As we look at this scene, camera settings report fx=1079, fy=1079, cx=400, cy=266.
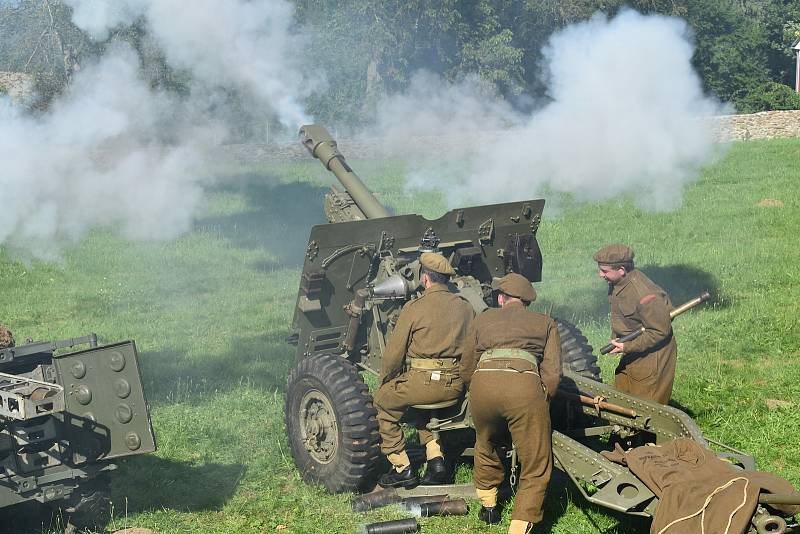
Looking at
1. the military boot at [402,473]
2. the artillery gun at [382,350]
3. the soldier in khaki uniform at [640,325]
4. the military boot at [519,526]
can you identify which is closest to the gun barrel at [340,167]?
the artillery gun at [382,350]

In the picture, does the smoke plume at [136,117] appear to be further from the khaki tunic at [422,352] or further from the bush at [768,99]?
the bush at [768,99]

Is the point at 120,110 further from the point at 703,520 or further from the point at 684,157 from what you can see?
the point at 703,520

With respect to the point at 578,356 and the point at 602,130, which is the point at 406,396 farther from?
the point at 602,130

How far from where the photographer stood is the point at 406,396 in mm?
7812

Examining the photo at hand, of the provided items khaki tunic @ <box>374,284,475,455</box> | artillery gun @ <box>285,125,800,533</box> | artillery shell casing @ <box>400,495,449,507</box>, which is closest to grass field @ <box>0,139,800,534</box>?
artillery shell casing @ <box>400,495,449,507</box>

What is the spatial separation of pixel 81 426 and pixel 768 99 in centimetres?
3246

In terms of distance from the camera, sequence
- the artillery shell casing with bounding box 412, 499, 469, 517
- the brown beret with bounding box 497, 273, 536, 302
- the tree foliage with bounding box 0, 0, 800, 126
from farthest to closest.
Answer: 1. the tree foliage with bounding box 0, 0, 800, 126
2. the artillery shell casing with bounding box 412, 499, 469, 517
3. the brown beret with bounding box 497, 273, 536, 302

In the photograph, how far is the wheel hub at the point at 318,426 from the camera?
827 cm

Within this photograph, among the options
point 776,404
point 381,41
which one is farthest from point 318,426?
point 381,41

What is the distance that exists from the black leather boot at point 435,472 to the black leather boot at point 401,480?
0.08 meters

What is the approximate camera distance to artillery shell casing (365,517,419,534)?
7312mm

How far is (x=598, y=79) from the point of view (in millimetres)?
11609

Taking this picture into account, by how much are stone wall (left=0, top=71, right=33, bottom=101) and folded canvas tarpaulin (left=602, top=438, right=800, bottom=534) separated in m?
9.26

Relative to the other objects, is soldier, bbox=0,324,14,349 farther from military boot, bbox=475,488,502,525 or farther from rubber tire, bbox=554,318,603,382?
rubber tire, bbox=554,318,603,382
